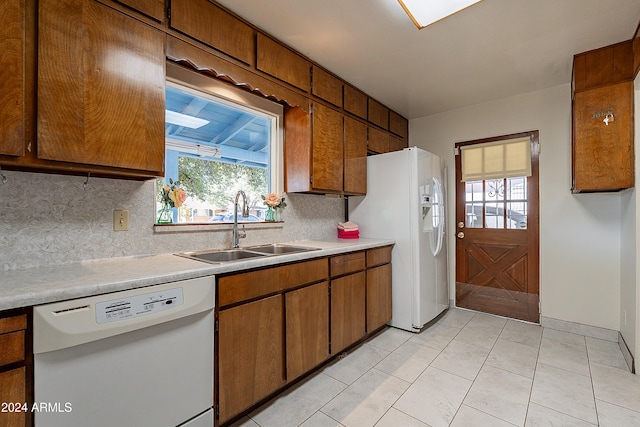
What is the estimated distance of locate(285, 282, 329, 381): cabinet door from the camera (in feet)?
6.28

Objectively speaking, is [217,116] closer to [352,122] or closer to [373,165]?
[352,122]

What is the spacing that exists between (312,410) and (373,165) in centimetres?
231

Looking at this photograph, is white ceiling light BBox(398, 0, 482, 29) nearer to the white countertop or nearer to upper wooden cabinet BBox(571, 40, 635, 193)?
upper wooden cabinet BBox(571, 40, 635, 193)

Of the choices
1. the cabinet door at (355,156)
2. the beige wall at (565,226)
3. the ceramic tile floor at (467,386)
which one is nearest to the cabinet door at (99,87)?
the ceramic tile floor at (467,386)

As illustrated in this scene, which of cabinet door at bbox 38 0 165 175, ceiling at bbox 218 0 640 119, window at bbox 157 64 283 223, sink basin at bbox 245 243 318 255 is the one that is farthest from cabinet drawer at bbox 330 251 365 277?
ceiling at bbox 218 0 640 119

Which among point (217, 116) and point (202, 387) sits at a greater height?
point (217, 116)

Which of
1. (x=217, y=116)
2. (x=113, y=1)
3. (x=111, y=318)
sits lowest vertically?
(x=111, y=318)

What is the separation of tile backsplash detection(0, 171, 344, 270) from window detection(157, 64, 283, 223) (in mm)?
180

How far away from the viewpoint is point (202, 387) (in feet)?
4.85

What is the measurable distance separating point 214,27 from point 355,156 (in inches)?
67.2

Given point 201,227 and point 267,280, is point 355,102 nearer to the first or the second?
point 201,227

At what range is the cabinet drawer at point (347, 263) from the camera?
229 cm

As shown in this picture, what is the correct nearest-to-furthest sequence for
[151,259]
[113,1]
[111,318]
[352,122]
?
[111,318] → [113,1] → [151,259] → [352,122]

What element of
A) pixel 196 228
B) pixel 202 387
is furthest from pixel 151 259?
pixel 202 387
